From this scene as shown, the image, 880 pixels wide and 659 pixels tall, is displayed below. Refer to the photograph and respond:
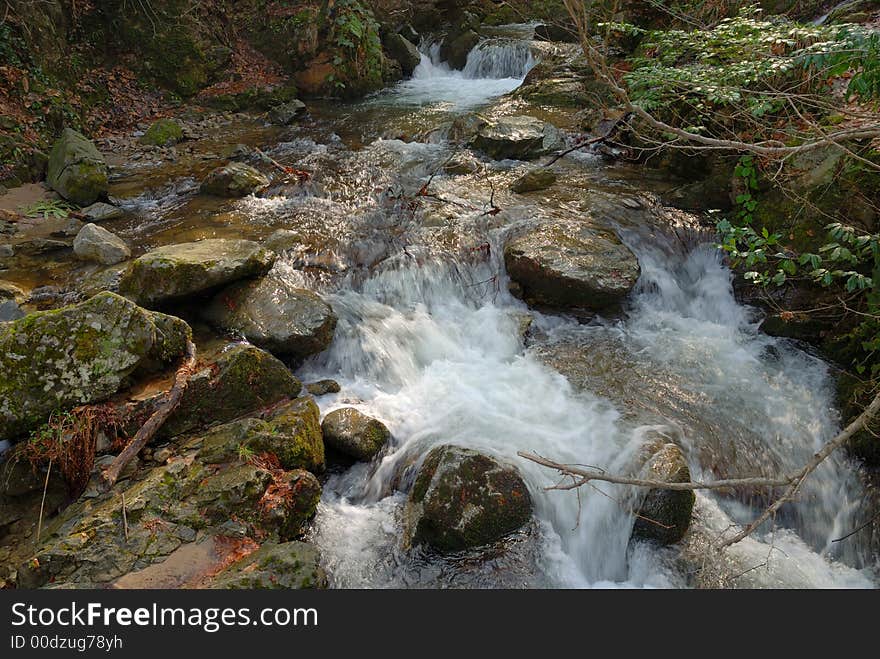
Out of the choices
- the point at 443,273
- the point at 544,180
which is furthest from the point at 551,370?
the point at 544,180

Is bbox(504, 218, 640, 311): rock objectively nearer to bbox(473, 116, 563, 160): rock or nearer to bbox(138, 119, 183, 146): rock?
bbox(473, 116, 563, 160): rock

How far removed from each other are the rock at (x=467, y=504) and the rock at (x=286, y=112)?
10650 mm

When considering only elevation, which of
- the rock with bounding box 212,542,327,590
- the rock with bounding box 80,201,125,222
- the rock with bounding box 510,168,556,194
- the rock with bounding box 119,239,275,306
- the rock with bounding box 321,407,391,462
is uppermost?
the rock with bounding box 510,168,556,194

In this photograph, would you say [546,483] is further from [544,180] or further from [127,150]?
[127,150]

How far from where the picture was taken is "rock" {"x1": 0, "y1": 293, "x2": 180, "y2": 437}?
402 centimetres

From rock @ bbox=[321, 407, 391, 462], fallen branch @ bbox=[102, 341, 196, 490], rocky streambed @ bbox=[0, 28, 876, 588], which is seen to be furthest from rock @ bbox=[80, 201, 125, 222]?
rock @ bbox=[321, 407, 391, 462]

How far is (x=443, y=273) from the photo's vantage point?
22.7ft

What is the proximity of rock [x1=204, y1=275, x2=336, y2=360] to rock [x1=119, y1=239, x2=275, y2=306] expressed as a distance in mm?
211

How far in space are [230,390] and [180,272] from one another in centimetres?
150

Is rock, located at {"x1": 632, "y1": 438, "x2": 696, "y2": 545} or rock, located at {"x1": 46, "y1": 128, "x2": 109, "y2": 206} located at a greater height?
rock, located at {"x1": 46, "y1": 128, "x2": 109, "y2": 206}

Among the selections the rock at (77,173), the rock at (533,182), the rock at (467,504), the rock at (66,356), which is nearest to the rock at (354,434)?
the rock at (467,504)

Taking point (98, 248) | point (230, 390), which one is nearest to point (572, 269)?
point (230, 390)

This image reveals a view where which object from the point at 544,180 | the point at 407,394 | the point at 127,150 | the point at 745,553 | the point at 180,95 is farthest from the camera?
the point at 180,95

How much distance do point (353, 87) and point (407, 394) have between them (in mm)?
10985
